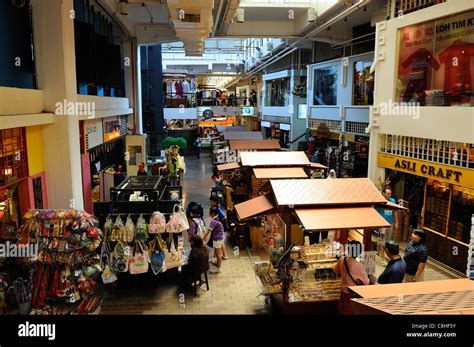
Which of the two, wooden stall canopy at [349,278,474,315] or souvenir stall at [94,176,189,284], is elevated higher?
wooden stall canopy at [349,278,474,315]

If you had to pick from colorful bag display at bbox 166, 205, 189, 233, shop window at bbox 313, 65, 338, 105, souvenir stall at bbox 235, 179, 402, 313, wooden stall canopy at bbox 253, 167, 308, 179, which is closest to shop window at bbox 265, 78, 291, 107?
shop window at bbox 313, 65, 338, 105

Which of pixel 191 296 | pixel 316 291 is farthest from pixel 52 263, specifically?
pixel 316 291

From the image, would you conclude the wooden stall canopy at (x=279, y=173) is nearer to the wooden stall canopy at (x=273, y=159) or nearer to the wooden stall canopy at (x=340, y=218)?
the wooden stall canopy at (x=273, y=159)

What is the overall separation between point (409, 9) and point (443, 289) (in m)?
8.24

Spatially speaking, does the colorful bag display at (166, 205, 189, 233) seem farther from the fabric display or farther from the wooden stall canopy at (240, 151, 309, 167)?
the wooden stall canopy at (240, 151, 309, 167)

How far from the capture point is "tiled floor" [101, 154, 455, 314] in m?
6.94

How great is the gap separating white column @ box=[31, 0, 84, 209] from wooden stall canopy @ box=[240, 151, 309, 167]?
13.9 feet

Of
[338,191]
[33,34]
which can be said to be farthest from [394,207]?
[33,34]

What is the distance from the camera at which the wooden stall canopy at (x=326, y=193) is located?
19.7 ft

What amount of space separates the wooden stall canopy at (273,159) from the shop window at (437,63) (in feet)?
9.56

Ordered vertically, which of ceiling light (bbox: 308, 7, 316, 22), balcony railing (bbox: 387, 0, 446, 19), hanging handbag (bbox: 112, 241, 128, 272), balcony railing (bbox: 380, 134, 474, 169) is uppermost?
ceiling light (bbox: 308, 7, 316, 22)

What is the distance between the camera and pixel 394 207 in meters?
6.26

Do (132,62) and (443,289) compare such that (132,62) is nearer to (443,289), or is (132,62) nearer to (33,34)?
(33,34)

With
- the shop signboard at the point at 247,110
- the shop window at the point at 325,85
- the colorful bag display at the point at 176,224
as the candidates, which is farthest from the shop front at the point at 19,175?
the shop signboard at the point at 247,110
